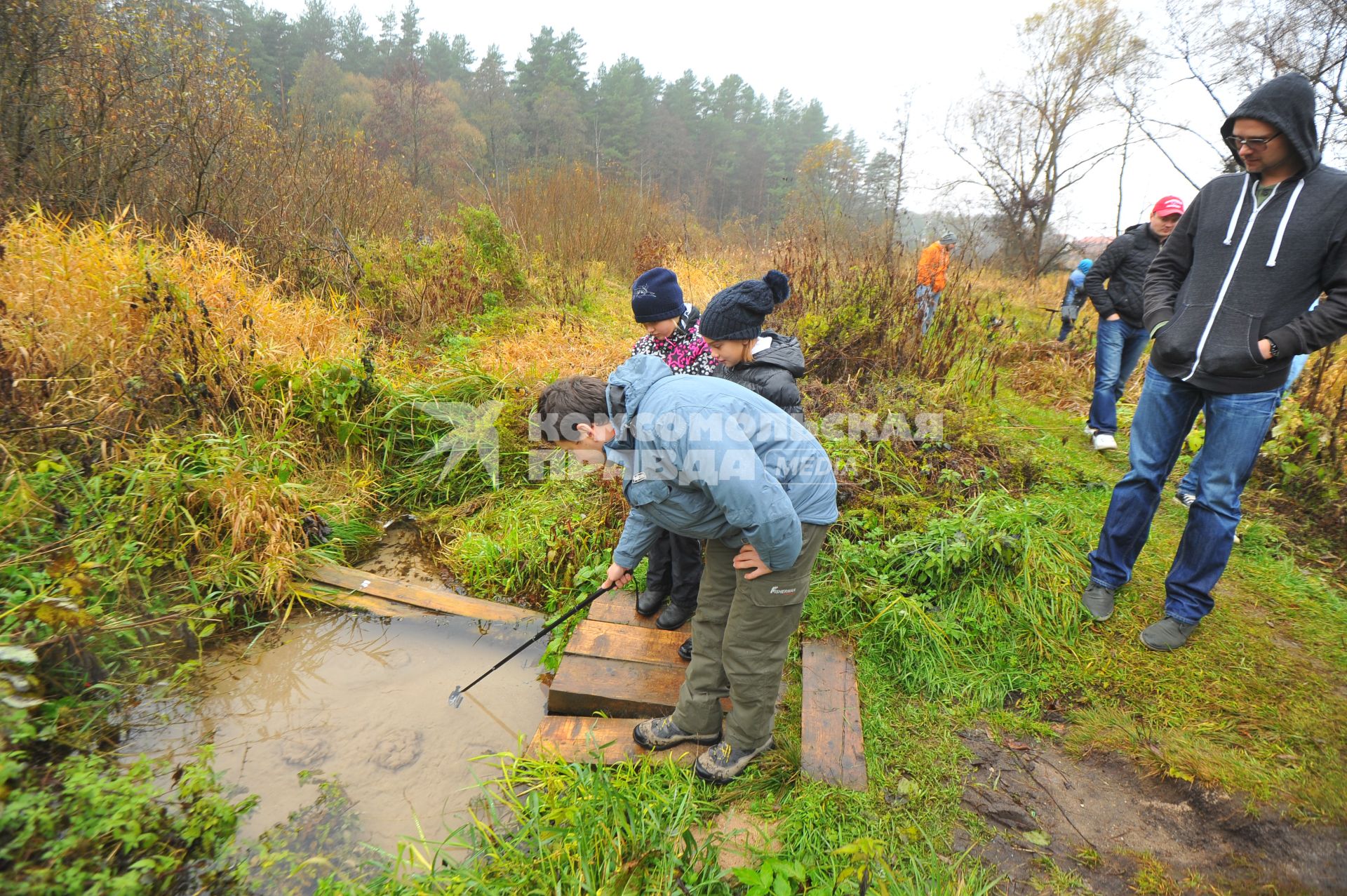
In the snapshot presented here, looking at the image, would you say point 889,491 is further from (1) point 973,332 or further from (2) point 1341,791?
(1) point 973,332

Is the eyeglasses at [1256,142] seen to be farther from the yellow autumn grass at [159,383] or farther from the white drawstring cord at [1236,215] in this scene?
the yellow autumn grass at [159,383]

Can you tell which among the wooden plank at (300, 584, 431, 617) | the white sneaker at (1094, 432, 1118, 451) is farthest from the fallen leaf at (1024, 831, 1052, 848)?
→ the white sneaker at (1094, 432, 1118, 451)

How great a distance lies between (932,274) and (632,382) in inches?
198

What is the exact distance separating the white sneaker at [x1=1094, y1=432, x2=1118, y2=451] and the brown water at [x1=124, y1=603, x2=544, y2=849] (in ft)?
14.2

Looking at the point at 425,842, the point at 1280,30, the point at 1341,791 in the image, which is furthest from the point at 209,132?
the point at 1280,30

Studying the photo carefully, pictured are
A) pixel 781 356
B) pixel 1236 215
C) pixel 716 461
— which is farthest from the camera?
pixel 781 356

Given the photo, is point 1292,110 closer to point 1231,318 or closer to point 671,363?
point 1231,318

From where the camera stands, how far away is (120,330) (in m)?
3.75

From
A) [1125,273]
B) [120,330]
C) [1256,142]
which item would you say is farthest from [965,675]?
[120,330]

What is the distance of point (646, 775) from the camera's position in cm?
209

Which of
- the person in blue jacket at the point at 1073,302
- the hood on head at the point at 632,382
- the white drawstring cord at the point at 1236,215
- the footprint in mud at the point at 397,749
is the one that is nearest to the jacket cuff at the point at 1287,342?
the white drawstring cord at the point at 1236,215

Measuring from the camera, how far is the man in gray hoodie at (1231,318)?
2.04 m

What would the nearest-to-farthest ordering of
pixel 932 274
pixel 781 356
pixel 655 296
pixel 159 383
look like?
pixel 781 356 → pixel 655 296 → pixel 159 383 → pixel 932 274

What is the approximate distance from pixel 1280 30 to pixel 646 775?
1435cm
